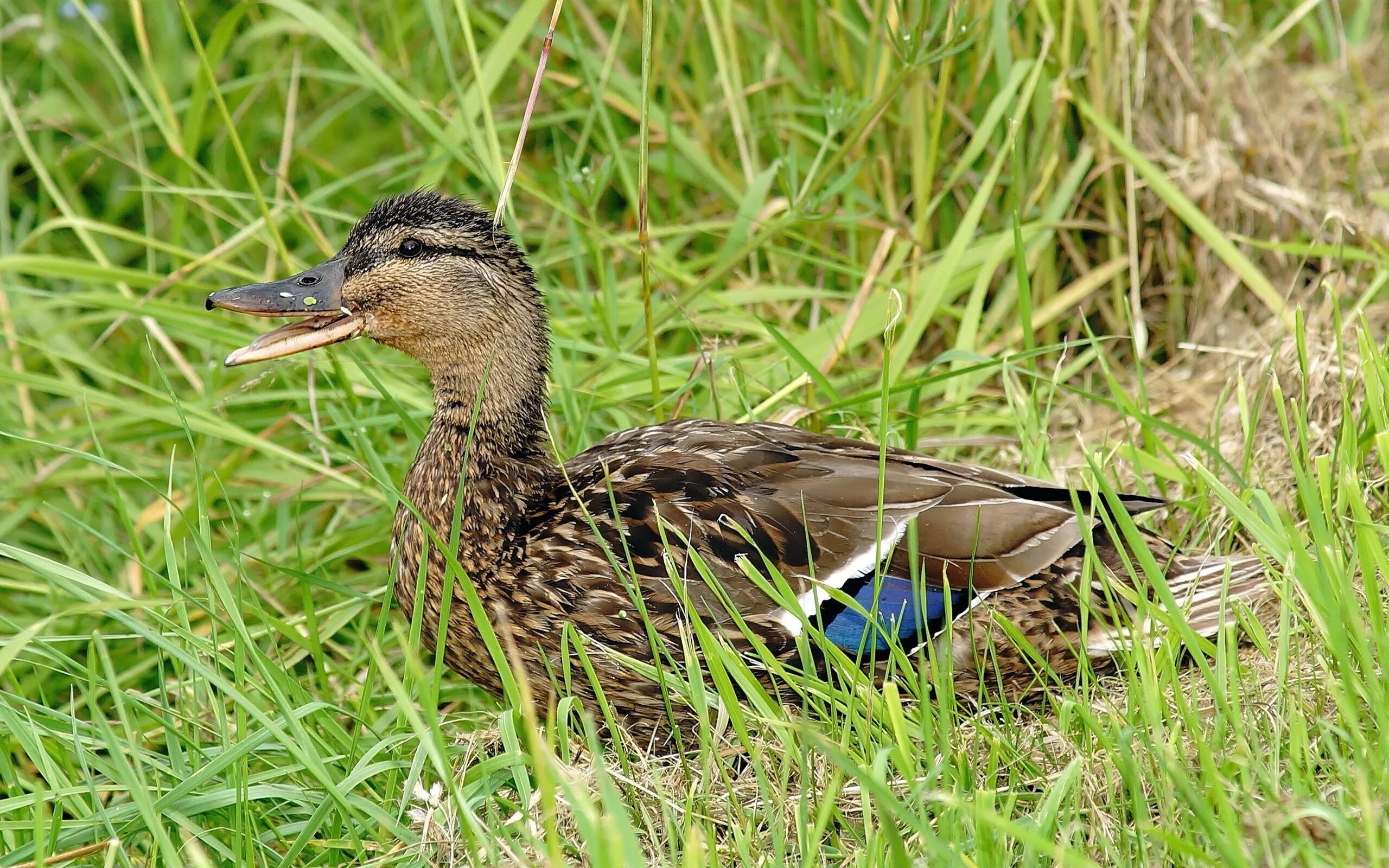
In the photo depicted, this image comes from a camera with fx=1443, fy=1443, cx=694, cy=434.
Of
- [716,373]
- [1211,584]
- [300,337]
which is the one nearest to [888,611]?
[1211,584]

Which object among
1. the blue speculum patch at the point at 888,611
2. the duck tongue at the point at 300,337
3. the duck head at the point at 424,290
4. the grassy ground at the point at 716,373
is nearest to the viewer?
the grassy ground at the point at 716,373

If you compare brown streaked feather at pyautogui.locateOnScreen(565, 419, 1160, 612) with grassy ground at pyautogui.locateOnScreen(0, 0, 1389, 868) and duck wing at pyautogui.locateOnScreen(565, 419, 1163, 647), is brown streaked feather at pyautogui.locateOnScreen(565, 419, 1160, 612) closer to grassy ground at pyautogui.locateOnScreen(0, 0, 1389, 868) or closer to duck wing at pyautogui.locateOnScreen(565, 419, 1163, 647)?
duck wing at pyautogui.locateOnScreen(565, 419, 1163, 647)

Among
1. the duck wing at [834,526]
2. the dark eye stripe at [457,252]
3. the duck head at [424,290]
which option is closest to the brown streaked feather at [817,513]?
the duck wing at [834,526]

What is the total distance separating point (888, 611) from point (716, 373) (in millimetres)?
1079

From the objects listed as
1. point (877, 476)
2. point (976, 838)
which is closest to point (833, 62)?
point (877, 476)

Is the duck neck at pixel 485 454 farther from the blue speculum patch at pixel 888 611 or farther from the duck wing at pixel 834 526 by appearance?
the blue speculum patch at pixel 888 611

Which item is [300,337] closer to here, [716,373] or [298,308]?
[298,308]

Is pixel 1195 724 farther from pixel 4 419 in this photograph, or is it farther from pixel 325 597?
pixel 4 419

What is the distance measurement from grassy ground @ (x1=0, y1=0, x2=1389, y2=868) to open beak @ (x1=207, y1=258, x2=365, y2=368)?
85mm

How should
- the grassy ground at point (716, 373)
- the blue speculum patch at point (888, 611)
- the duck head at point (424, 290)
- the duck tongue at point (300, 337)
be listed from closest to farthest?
the grassy ground at point (716, 373) → the blue speculum patch at point (888, 611) → the duck tongue at point (300, 337) → the duck head at point (424, 290)

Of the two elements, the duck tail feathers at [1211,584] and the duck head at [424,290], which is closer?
the duck tail feathers at [1211,584]

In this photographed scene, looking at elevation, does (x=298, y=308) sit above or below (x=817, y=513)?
above

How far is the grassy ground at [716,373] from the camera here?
2.25 m

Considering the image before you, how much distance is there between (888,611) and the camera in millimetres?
2723
